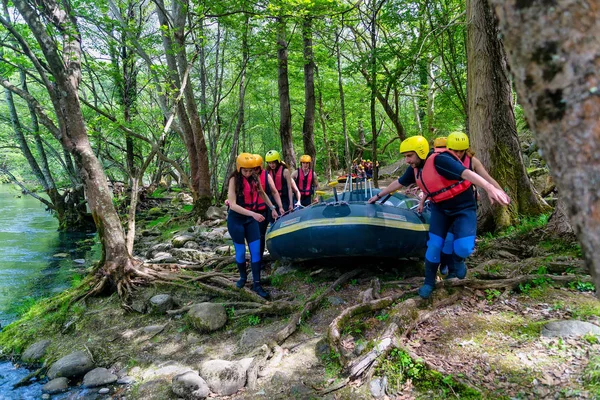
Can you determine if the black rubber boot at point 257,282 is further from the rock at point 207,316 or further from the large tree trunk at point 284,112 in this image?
the large tree trunk at point 284,112

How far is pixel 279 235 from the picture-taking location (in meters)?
5.16

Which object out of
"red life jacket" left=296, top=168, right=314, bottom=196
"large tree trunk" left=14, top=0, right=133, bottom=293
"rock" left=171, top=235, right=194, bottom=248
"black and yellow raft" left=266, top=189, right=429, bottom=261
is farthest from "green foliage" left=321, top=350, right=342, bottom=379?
"rock" left=171, top=235, right=194, bottom=248

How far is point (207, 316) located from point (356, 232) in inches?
84.5

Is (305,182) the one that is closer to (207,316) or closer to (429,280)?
(207,316)

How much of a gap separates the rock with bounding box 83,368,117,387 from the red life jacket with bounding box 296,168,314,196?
4454mm

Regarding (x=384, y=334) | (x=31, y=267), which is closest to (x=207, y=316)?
(x=384, y=334)

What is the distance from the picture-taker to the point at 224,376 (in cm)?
341

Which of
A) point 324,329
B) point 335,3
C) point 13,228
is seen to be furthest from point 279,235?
point 13,228

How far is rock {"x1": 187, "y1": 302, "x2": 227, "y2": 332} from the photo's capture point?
450 cm

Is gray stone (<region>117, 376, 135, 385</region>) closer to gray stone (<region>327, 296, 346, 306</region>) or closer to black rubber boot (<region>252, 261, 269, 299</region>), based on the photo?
black rubber boot (<region>252, 261, 269, 299</region>)

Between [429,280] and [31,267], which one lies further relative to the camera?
[31,267]

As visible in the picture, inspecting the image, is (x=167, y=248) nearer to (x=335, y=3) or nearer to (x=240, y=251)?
(x=240, y=251)

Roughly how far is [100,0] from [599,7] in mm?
11553

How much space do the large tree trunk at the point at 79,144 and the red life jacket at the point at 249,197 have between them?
2.46m
